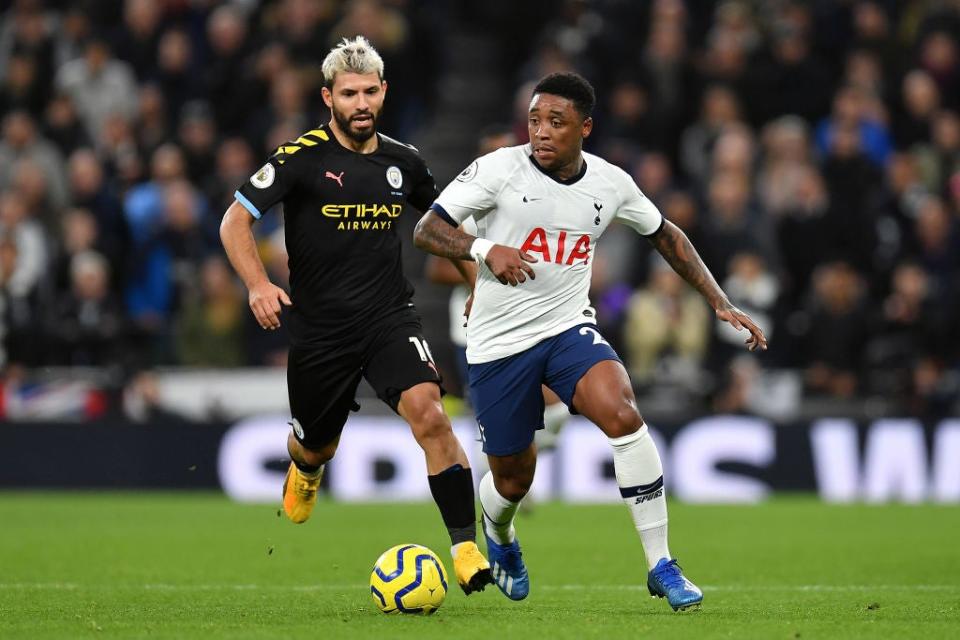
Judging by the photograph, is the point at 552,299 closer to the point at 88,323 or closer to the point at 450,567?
the point at 450,567

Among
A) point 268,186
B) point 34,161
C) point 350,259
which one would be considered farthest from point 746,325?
point 34,161

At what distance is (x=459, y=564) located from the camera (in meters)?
7.89

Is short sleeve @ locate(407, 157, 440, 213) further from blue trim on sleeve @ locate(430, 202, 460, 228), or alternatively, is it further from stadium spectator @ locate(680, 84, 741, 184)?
stadium spectator @ locate(680, 84, 741, 184)

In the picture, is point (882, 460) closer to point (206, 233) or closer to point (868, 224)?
point (868, 224)

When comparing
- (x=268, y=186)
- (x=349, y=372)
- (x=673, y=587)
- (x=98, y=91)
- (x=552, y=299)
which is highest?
(x=98, y=91)

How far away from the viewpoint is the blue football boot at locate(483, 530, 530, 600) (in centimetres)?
855

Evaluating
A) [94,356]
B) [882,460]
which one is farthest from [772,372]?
[94,356]

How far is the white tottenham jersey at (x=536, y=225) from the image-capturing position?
807 cm

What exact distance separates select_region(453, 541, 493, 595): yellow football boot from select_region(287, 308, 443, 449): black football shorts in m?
0.87

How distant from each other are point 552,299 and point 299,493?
213cm

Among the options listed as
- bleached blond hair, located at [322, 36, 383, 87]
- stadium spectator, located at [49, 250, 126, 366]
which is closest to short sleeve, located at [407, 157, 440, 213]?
bleached blond hair, located at [322, 36, 383, 87]

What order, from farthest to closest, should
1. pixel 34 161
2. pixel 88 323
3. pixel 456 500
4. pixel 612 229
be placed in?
pixel 34 161, pixel 612 229, pixel 88 323, pixel 456 500

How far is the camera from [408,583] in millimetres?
7777

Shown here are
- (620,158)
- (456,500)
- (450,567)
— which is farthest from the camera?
(620,158)
